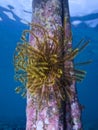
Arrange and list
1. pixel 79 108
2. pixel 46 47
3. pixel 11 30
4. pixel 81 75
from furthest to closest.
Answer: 1. pixel 11 30
2. pixel 79 108
3. pixel 81 75
4. pixel 46 47

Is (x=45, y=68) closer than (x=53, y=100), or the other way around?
(x=45, y=68)

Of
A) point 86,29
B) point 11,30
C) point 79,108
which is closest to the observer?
point 79,108

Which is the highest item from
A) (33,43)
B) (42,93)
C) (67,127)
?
(33,43)

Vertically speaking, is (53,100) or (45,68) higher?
Result: (45,68)

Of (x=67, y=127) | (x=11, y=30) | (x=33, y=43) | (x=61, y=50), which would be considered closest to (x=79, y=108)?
(x=67, y=127)

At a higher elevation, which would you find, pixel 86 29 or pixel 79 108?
pixel 86 29

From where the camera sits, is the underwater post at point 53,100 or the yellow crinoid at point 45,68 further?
the underwater post at point 53,100

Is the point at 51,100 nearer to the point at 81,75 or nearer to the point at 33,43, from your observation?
the point at 81,75

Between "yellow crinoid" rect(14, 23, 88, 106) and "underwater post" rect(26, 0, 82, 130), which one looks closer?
"yellow crinoid" rect(14, 23, 88, 106)
